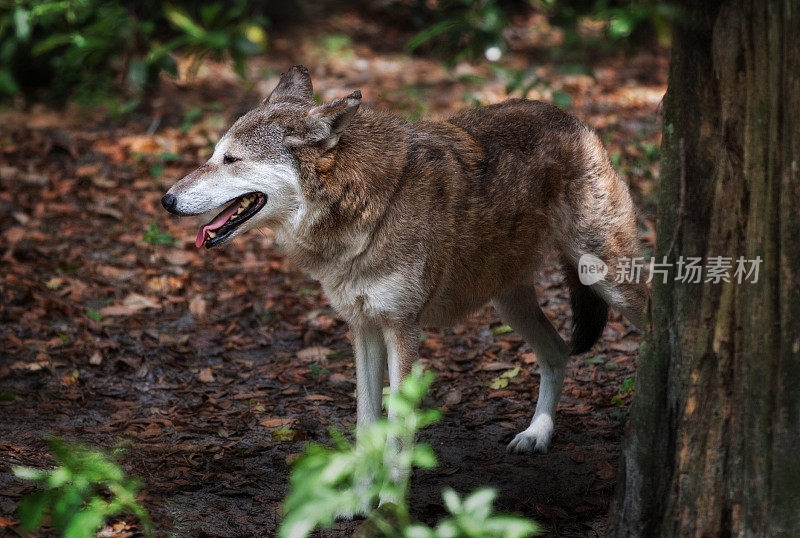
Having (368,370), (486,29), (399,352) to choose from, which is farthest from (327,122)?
(486,29)

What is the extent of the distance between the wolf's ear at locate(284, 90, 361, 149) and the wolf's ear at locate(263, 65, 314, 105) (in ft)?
1.77

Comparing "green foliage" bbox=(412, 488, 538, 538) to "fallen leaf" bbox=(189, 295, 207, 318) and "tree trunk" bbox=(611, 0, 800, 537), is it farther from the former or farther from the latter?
"fallen leaf" bbox=(189, 295, 207, 318)

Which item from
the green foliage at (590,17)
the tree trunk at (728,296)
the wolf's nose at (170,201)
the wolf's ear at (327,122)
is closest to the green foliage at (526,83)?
the green foliage at (590,17)

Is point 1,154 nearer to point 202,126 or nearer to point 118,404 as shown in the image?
point 202,126

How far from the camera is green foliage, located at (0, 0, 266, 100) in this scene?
34.7ft

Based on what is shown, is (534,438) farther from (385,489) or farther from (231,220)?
(385,489)

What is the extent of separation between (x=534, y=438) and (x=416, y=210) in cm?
175

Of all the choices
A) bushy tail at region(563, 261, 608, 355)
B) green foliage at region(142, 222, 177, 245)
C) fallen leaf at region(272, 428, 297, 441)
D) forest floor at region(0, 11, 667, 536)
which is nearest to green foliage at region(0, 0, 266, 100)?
forest floor at region(0, 11, 667, 536)

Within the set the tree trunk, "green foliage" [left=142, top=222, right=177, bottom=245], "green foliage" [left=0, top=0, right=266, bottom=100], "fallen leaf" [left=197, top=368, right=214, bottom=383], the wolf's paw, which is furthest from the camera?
"green foliage" [left=0, top=0, right=266, bottom=100]

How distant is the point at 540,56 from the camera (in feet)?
41.7

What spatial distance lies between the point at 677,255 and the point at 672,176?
12.8 inches

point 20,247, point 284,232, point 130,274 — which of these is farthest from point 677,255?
point 20,247

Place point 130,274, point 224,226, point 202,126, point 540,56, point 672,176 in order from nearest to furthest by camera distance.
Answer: point 672,176 → point 224,226 → point 130,274 → point 202,126 → point 540,56

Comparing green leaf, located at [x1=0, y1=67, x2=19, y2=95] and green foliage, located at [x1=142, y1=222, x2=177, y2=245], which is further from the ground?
green leaf, located at [x1=0, y1=67, x2=19, y2=95]
